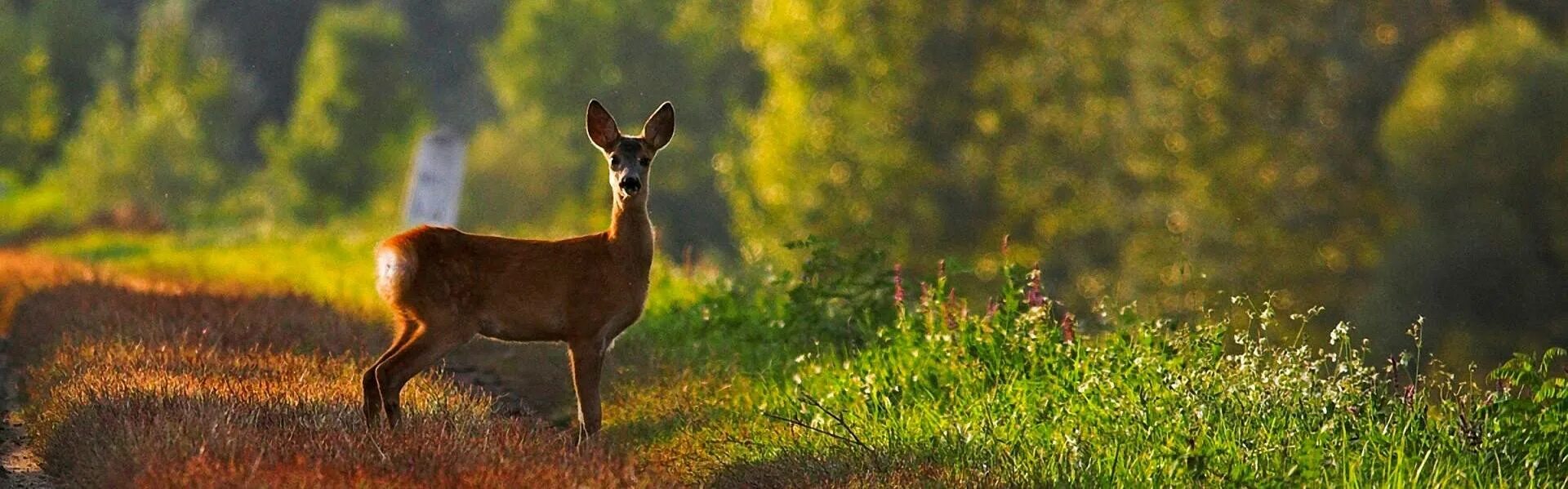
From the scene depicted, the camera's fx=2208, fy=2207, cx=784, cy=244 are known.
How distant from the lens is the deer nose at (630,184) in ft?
31.7

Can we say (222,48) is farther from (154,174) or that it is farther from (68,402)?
(68,402)

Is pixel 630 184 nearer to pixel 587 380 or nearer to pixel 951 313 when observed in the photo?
pixel 587 380

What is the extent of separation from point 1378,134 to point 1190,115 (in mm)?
4292

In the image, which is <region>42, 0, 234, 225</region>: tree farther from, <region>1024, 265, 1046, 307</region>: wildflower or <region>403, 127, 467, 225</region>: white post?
<region>1024, 265, 1046, 307</region>: wildflower

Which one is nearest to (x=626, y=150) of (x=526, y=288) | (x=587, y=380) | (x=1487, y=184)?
(x=526, y=288)

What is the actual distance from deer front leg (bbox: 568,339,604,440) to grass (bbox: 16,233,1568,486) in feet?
0.74

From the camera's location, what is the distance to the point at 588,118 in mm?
9969

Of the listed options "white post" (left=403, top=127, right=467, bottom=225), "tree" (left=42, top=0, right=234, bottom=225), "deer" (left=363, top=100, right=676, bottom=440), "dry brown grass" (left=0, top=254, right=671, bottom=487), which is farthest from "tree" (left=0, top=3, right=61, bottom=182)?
"deer" (left=363, top=100, right=676, bottom=440)

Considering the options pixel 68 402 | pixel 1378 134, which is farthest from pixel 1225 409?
pixel 1378 134

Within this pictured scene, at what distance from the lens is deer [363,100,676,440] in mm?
9445

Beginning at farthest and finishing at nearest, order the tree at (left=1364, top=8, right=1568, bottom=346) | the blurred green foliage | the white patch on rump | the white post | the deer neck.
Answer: the blurred green foliage
the tree at (left=1364, top=8, right=1568, bottom=346)
the white post
the deer neck
the white patch on rump

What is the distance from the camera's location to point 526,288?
9648 mm

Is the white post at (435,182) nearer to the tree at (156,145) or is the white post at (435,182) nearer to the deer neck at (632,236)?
the deer neck at (632,236)

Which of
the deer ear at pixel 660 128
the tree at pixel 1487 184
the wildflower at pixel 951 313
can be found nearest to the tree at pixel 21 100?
the tree at pixel 1487 184
